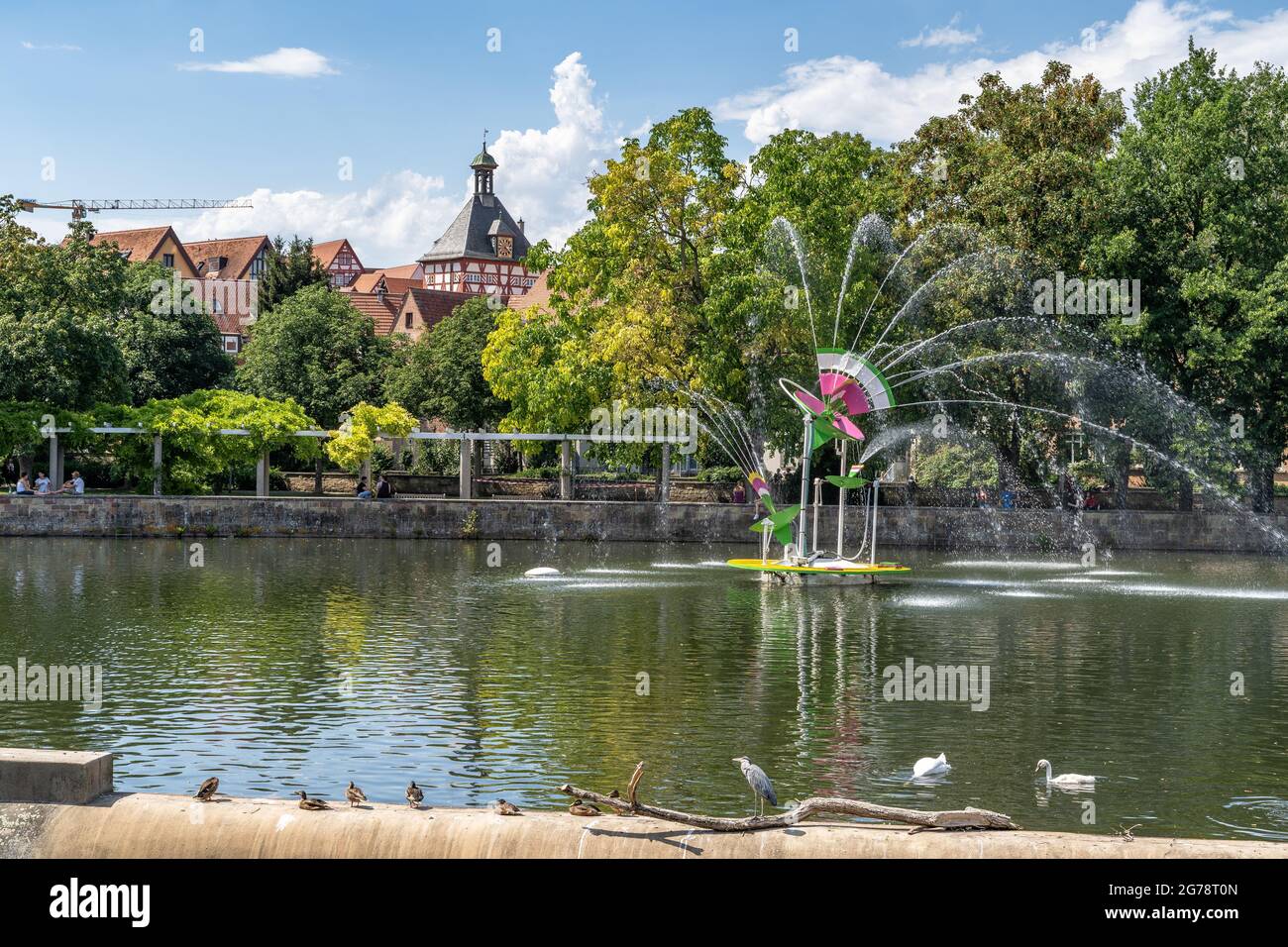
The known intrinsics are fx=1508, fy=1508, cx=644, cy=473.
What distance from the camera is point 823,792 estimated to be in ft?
50.5

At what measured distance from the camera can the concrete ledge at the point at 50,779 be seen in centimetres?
1126

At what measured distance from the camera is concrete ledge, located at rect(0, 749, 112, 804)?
443 inches

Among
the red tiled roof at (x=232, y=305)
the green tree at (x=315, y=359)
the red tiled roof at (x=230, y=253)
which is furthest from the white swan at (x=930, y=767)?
the red tiled roof at (x=230, y=253)

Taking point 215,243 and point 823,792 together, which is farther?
point 215,243

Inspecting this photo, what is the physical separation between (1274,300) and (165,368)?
53.7 m

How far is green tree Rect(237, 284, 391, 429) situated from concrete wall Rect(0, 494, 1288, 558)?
31316 millimetres

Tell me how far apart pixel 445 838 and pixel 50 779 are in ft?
10.2

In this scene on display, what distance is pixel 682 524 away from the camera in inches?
2137

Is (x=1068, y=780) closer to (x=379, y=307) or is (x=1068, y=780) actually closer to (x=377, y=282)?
(x=379, y=307)

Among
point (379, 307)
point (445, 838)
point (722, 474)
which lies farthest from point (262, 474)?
point (379, 307)

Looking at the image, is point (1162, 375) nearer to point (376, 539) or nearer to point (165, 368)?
point (376, 539)

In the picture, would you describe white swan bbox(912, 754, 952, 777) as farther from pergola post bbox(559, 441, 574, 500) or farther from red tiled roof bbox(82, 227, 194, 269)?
red tiled roof bbox(82, 227, 194, 269)

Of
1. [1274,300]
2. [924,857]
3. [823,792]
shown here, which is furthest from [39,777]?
[1274,300]
